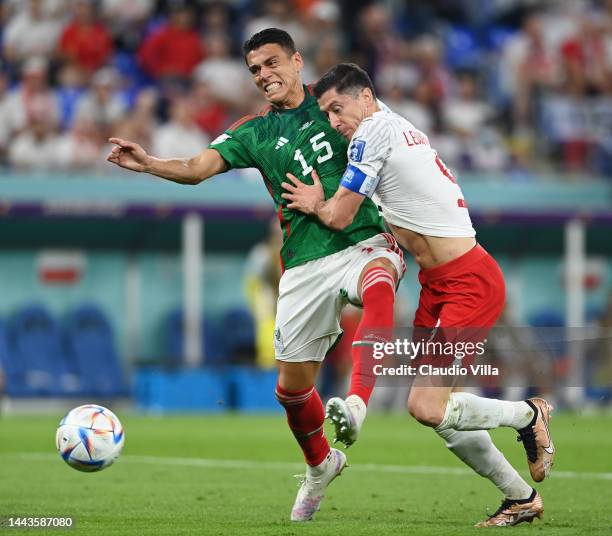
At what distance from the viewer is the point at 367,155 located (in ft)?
25.2

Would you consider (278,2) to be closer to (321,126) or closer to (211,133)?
(211,133)

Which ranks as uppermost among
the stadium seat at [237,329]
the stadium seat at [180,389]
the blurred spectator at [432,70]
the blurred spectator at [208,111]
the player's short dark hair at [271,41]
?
the player's short dark hair at [271,41]

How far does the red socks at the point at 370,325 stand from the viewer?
7473 millimetres

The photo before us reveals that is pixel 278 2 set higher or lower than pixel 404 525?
higher

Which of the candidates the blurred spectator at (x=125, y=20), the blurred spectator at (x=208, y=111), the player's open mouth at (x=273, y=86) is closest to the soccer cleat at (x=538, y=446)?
the player's open mouth at (x=273, y=86)

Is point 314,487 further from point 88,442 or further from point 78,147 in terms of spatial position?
point 78,147

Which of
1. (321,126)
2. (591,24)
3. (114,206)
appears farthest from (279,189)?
(591,24)

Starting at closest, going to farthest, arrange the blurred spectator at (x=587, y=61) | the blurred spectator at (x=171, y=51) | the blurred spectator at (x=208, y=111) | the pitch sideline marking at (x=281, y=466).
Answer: the pitch sideline marking at (x=281, y=466) → the blurred spectator at (x=208, y=111) → the blurred spectator at (x=171, y=51) → the blurred spectator at (x=587, y=61)

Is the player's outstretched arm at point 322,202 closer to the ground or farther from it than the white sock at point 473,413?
farther from it

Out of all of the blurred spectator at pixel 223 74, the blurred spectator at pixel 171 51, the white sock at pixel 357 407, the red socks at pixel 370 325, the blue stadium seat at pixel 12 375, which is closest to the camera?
the white sock at pixel 357 407

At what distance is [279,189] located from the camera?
8391 millimetres

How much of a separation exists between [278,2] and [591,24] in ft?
18.2

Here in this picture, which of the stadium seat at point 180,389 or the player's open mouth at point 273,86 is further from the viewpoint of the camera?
the stadium seat at point 180,389

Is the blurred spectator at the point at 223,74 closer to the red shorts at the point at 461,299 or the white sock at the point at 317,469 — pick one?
the white sock at the point at 317,469
